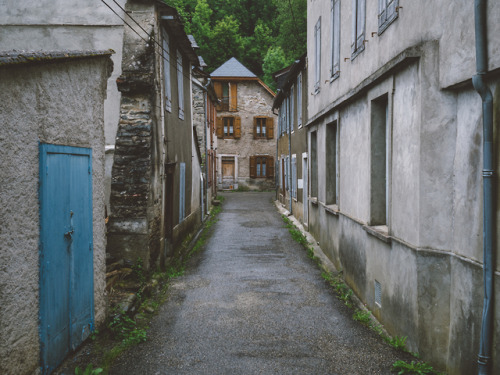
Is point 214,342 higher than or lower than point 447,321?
lower

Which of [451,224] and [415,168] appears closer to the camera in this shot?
[451,224]

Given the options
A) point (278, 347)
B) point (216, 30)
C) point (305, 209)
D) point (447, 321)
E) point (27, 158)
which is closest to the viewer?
point (27, 158)

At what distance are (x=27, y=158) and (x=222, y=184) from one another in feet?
92.4

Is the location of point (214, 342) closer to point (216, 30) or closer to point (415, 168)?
point (415, 168)

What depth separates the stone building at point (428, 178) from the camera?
3727mm

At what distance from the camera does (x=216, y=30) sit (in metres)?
38.0

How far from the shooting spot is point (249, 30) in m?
42.9

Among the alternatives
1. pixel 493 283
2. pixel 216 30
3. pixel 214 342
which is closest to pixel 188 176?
pixel 214 342

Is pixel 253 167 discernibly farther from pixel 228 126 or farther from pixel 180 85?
pixel 180 85

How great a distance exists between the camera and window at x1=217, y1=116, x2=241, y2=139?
104ft

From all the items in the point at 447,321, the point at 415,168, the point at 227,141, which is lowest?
the point at 447,321

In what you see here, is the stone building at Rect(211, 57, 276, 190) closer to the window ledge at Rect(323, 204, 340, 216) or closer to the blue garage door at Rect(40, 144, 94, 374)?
the window ledge at Rect(323, 204, 340, 216)

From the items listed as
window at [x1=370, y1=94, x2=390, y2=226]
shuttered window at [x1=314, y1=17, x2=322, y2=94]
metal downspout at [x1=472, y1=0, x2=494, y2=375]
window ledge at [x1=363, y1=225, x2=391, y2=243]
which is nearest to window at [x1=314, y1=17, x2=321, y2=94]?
shuttered window at [x1=314, y1=17, x2=322, y2=94]

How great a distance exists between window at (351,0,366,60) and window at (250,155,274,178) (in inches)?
952
